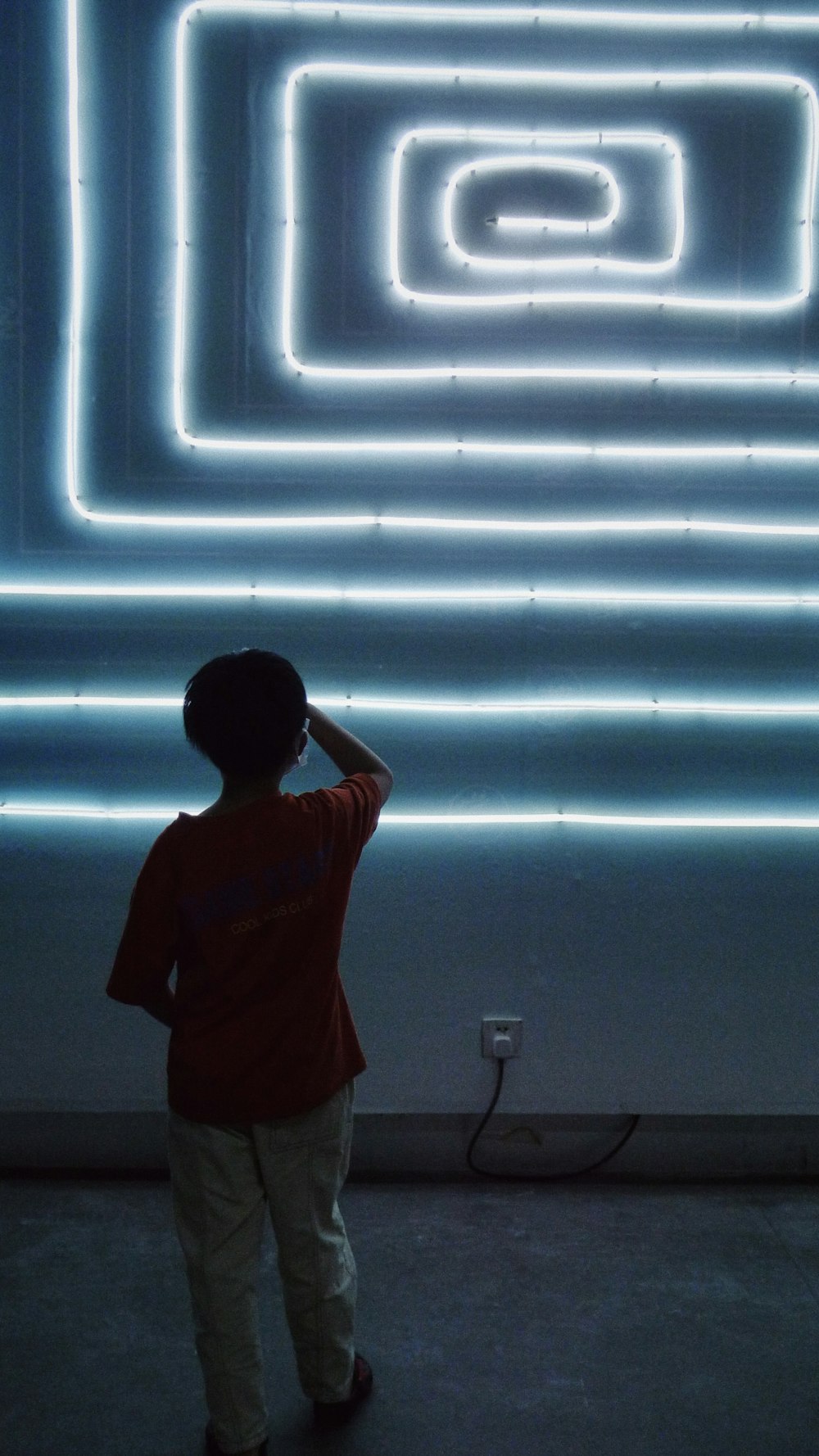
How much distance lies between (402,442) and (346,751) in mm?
1129

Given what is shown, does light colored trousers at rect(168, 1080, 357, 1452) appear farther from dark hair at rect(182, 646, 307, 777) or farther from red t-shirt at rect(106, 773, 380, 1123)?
dark hair at rect(182, 646, 307, 777)

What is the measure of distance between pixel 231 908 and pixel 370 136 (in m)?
1.95

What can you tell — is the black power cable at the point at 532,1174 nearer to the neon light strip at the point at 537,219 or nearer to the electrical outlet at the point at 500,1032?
the electrical outlet at the point at 500,1032

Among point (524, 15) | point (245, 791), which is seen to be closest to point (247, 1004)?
point (245, 791)

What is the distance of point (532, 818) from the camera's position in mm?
2668

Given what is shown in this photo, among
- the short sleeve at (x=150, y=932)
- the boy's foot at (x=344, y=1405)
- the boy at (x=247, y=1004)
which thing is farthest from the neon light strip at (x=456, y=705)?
the boy's foot at (x=344, y=1405)

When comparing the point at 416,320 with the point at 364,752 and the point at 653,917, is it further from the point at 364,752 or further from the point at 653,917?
the point at 653,917

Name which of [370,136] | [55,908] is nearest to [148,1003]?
[55,908]

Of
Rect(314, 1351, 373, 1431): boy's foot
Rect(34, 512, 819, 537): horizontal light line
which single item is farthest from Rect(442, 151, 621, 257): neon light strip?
Rect(314, 1351, 373, 1431): boy's foot

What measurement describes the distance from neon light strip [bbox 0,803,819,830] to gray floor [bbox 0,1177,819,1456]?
2.91 ft

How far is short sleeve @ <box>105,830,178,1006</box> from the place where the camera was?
62.8 inches

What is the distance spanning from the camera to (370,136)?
8.56 feet

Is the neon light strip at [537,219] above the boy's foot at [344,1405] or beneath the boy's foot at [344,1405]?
above

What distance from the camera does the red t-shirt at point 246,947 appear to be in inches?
62.3
